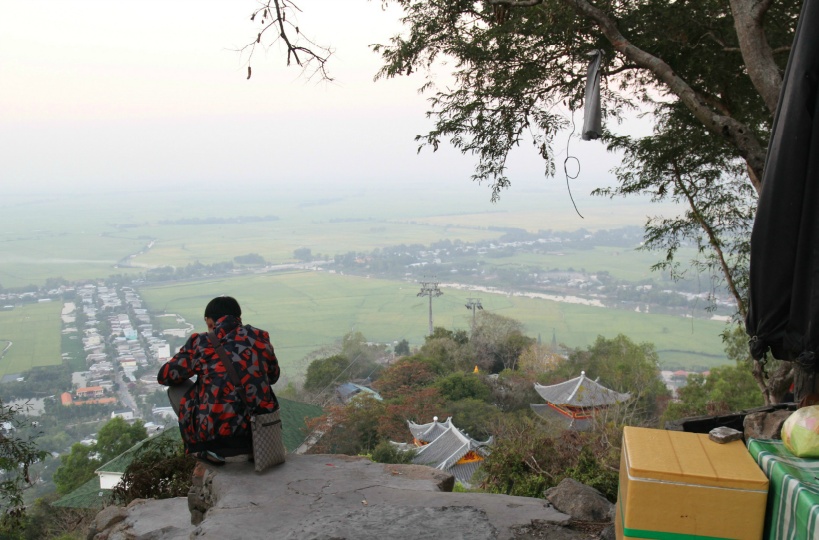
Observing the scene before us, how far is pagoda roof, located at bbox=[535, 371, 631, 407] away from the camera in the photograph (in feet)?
59.3

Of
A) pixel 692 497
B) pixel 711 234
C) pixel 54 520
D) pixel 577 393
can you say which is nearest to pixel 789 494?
pixel 692 497

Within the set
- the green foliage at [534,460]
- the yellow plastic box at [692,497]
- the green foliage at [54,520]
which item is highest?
the yellow plastic box at [692,497]

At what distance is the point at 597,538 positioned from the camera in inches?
95.0

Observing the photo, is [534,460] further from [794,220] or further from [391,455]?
[391,455]

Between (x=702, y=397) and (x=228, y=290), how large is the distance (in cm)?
4383

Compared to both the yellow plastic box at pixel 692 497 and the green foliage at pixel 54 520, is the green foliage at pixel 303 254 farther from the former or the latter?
the yellow plastic box at pixel 692 497

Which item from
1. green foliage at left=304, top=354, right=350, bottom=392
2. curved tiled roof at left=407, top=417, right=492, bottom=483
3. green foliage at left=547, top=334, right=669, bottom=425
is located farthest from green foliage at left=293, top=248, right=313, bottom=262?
curved tiled roof at left=407, top=417, right=492, bottom=483

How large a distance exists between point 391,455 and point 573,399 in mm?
7252

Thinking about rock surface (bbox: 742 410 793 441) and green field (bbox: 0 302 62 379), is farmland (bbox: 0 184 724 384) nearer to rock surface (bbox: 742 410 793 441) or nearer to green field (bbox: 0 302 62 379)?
green field (bbox: 0 302 62 379)

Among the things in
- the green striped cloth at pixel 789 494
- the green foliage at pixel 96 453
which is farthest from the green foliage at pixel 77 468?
the green striped cloth at pixel 789 494

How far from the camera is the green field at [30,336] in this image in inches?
1264

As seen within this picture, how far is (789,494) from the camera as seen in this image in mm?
1387

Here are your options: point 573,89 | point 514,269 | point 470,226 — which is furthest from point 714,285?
point 470,226

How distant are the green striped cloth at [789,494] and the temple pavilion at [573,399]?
16915mm
